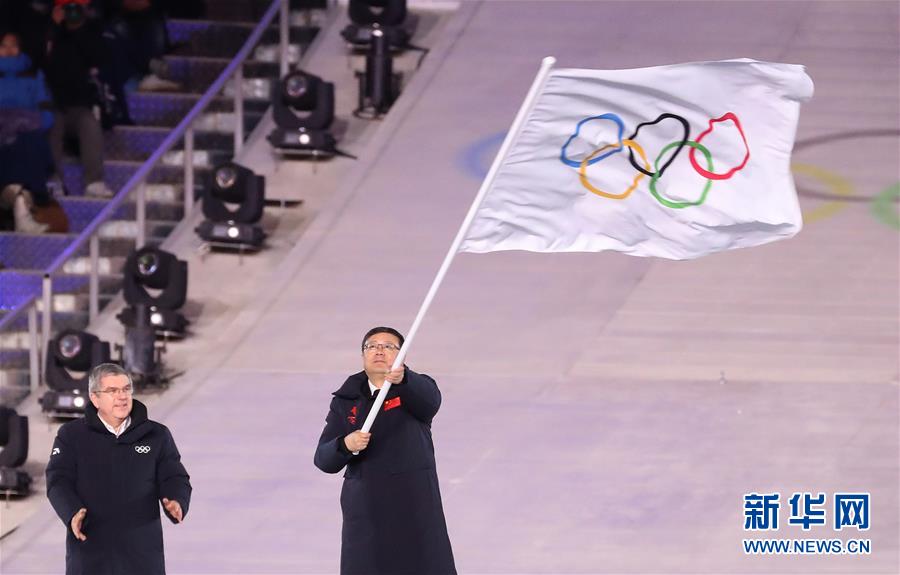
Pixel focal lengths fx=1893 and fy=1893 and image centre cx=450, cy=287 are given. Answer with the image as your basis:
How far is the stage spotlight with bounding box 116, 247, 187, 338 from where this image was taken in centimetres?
1295

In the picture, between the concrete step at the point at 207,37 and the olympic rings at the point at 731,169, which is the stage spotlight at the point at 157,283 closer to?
the concrete step at the point at 207,37

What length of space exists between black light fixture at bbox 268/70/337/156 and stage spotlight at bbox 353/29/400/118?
87cm

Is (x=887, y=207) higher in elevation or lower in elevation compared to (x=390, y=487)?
lower

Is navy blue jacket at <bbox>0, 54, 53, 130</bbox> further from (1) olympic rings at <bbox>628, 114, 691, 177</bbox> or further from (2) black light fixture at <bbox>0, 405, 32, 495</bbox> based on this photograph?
(1) olympic rings at <bbox>628, 114, 691, 177</bbox>

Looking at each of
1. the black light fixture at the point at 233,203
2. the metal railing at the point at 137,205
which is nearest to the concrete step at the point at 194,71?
the metal railing at the point at 137,205

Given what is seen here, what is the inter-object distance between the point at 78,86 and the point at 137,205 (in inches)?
77.1

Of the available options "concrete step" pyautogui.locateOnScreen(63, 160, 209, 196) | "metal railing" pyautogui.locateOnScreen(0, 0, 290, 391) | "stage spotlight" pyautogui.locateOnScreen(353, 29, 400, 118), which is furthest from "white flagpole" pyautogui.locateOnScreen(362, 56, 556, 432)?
"concrete step" pyautogui.locateOnScreen(63, 160, 209, 196)

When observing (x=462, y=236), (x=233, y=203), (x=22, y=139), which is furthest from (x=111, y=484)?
(x=22, y=139)

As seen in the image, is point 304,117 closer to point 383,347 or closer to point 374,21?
point 374,21

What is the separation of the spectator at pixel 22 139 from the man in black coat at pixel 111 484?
8.16m

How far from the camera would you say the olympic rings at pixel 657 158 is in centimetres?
702

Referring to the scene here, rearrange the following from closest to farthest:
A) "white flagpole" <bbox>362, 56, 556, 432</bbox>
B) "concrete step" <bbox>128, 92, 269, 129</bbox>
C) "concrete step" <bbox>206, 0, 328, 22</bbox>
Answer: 1. "white flagpole" <bbox>362, 56, 556, 432</bbox>
2. "concrete step" <bbox>128, 92, 269, 129</bbox>
3. "concrete step" <bbox>206, 0, 328, 22</bbox>

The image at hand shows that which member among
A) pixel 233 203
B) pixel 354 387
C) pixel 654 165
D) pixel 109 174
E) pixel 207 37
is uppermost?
pixel 654 165

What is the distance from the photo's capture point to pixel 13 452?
11.1 m
